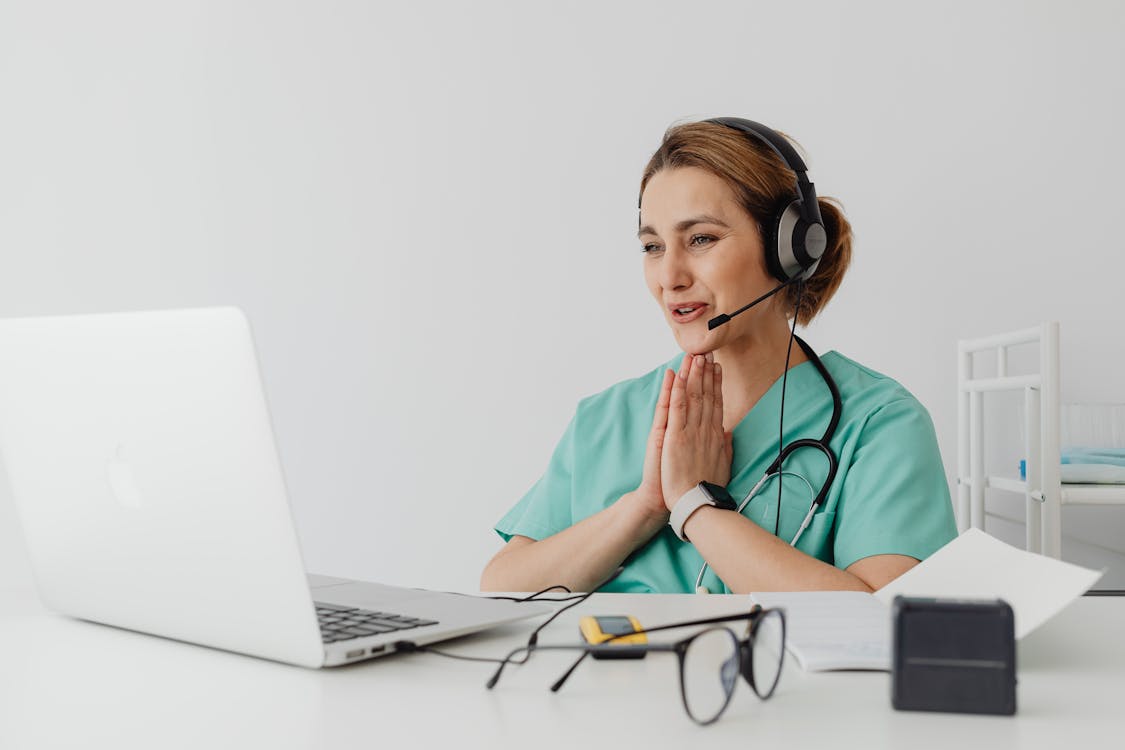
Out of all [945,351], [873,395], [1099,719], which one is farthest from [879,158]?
[1099,719]

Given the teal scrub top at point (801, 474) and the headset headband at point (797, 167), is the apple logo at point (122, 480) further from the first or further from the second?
the headset headband at point (797, 167)

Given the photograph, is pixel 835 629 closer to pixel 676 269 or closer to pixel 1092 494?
pixel 676 269

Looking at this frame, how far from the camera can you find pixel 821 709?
0.62 metres

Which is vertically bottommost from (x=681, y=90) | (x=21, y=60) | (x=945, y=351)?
(x=945, y=351)

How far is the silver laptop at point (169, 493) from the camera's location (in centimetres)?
66

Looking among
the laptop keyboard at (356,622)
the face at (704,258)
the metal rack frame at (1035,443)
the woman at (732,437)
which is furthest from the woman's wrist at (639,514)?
the metal rack frame at (1035,443)

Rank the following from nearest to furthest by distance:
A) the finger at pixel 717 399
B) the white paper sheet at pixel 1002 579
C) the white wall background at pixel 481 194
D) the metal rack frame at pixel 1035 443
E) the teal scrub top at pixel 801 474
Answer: the white paper sheet at pixel 1002 579 → the teal scrub top at pixel 801 474 → the finger at pixel 717 399 → the metal rack frame at pixel 1035 443 → the white wall background at pixel 481 194

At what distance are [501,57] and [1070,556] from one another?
1.79 m

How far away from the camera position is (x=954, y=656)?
59 centimetres

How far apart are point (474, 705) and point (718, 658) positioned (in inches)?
7.6

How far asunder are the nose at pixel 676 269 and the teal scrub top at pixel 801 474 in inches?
5.8

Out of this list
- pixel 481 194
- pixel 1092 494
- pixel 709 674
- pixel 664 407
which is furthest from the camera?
pixel 481 194

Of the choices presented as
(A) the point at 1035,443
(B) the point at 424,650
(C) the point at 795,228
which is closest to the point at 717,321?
(C) the point at 795,228

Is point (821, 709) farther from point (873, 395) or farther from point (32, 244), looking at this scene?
point (32, 244)
